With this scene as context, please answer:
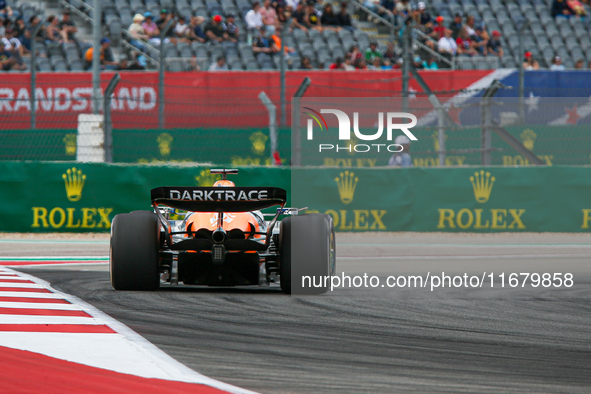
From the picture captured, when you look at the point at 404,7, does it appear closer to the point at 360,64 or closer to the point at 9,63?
the point at 360,64

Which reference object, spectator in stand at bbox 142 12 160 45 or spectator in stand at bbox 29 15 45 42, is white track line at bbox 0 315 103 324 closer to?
→ spectator in stand at bbox 29 15 45 42

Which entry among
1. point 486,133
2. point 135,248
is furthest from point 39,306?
point 486,133

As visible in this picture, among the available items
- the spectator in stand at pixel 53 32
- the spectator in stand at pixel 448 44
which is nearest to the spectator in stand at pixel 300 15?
the spectator in stand at pixel 448 44

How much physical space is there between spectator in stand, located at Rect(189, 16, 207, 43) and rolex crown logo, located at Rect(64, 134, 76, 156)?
6.25 m

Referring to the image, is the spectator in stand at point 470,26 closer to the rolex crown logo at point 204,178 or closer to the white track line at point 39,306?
the rolex crown logo at point 204,178

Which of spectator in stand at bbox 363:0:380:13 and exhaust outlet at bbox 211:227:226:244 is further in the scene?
spectator in stand at bbox 363:0:380:13

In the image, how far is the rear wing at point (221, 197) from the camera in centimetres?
665

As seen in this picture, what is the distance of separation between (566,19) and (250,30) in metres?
8.35

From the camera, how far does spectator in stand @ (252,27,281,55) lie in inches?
742

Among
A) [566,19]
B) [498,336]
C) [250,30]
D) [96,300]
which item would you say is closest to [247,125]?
[250,30]

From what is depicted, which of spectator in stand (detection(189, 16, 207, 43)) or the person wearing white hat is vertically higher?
spectator in stand (detection(189, 16, 207, 43))

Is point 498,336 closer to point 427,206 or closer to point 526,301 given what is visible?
point 526,301

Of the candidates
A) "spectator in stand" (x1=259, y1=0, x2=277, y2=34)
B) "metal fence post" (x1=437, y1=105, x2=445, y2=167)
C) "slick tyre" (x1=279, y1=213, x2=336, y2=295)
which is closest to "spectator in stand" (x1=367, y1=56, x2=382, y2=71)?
"spectator in stand" (x1=259, y1=0, x2=277, y2=34)

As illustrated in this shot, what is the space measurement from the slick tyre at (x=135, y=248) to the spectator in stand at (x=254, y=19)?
1362cm
